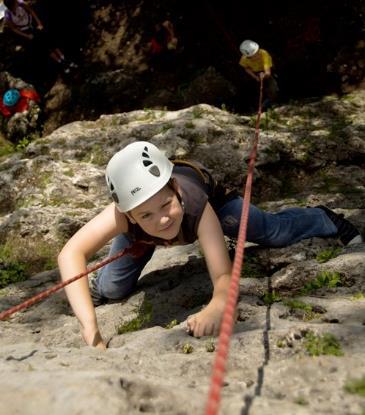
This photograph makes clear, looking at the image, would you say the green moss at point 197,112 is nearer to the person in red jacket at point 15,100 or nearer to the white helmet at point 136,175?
the white helmet at point 136,175

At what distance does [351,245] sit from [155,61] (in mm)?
10457

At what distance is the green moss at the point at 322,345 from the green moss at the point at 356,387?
35cm

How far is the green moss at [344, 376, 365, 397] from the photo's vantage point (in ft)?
6.73

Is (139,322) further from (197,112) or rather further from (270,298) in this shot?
(197,112)

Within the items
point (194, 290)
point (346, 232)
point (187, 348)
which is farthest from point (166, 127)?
point (187, 348)

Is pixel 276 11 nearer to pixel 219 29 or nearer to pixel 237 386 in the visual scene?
pixel 219 29

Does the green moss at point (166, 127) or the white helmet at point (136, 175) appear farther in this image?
the green moss at point (166, 127)

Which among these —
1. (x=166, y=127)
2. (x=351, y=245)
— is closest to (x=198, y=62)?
(x=166, y=127)

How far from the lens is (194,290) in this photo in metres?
4.36

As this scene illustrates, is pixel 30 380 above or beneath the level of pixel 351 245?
above

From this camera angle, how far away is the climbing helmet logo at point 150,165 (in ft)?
11.6

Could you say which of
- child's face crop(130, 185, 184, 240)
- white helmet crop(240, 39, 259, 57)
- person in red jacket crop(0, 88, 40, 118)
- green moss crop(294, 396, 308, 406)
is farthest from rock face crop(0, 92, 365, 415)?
person in red jacket crop(0, 88, 40, 118)

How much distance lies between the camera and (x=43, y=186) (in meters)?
7.23

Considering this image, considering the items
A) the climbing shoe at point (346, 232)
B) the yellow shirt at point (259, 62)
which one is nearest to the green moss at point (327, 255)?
the climbing shoe at point (346, 232)
